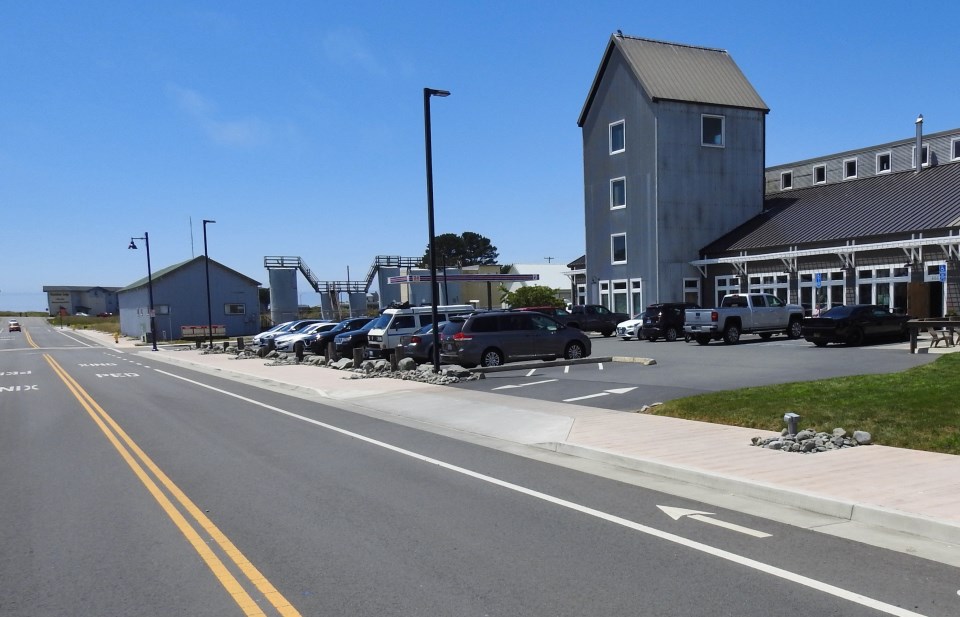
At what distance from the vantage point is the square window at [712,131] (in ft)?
141

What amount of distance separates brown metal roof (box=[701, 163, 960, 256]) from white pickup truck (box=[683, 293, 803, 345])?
5.81 m

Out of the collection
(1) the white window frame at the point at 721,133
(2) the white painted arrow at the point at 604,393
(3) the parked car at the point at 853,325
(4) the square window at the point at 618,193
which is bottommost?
(2) the white painted arrow at the point at 604,393

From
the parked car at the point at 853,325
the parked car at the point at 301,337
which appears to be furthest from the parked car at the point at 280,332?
the parked car at the point at 853,325

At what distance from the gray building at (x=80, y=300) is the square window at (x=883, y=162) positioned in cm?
16522

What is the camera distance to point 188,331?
6419 cm

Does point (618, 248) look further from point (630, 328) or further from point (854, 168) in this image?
point (854, 168)

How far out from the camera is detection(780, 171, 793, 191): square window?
49.0 meters

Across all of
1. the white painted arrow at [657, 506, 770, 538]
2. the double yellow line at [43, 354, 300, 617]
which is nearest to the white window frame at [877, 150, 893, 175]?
the white painted arrow at [657, 506, 770, 538]

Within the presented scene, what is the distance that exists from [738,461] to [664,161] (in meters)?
34.6

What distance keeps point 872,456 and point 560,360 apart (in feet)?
47.3

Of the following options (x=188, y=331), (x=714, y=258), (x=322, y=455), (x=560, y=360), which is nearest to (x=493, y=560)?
(x=322, y=455)

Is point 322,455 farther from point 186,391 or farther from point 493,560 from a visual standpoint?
point 186,391

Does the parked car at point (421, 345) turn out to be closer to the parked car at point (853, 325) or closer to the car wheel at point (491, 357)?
the car wheel at point (491, 357)

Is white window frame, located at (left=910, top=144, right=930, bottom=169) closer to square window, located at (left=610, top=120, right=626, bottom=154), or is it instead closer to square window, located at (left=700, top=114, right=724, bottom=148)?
square window, located at (left=700, top=114, right=724, bottom=148)
